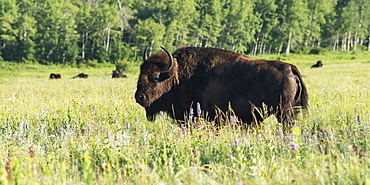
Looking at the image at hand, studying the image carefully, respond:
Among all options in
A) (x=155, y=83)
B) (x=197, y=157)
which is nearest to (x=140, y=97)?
(x=155, y=83)

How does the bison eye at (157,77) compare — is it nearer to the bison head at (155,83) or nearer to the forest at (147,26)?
the bison head at (155,83)

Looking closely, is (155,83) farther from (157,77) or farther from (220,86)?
(220,86)

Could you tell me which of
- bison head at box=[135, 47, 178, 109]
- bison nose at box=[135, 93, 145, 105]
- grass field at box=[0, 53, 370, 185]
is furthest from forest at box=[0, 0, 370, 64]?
grass field at box=[0, 53, 370, 185]

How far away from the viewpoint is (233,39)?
8538cm

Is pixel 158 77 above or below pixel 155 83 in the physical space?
above

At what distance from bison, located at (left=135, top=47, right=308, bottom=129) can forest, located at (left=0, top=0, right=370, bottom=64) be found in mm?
60467

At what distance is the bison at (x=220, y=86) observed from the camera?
20.1 ft

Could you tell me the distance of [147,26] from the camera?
72.9m

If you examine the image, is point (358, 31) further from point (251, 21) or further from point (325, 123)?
point (325, 123)

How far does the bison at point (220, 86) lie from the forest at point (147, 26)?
198 ft

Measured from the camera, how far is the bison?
6141 mm

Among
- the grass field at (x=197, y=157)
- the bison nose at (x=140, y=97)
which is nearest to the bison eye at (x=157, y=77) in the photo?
the bison nose at (x=140, y=97)

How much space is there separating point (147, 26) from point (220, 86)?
67.8 metres

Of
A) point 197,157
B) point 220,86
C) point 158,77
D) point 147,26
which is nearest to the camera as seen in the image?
point 197,157
